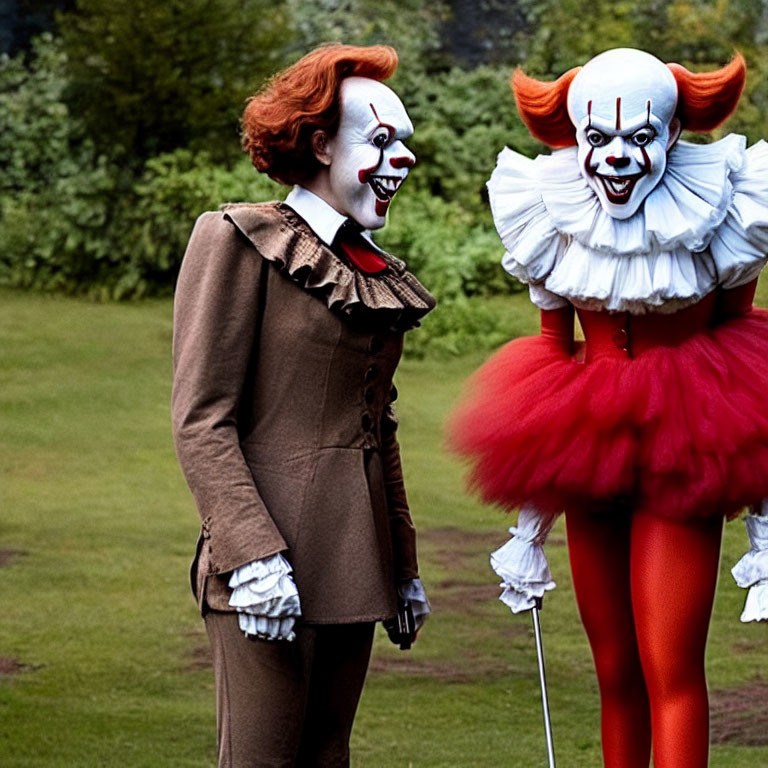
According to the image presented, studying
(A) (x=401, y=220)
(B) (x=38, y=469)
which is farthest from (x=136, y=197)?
A: (B) (x=38, y=469)

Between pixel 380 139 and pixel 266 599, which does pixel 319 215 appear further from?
pixel 266 599

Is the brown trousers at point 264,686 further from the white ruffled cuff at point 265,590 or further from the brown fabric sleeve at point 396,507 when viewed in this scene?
the brown fabric sleeve at point 396,507

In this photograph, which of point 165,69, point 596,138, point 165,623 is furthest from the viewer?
point 165,69

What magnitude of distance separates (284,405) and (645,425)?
642 millimetres

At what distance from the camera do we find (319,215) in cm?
257

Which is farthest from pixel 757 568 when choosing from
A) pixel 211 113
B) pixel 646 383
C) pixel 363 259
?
pixel 211 113

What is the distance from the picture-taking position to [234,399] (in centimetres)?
246

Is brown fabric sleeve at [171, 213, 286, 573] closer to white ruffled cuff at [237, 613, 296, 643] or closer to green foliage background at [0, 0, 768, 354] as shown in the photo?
white ruffled cuff at [237, 613, 296, 643]

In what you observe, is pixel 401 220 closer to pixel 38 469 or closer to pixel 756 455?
pixel 38 469

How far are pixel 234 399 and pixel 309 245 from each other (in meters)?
0.26

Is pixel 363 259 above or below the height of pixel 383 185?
below

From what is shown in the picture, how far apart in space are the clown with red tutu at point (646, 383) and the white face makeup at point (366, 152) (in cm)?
37

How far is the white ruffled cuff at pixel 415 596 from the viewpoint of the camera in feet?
8.89

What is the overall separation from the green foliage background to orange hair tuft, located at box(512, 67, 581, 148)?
543 cm
